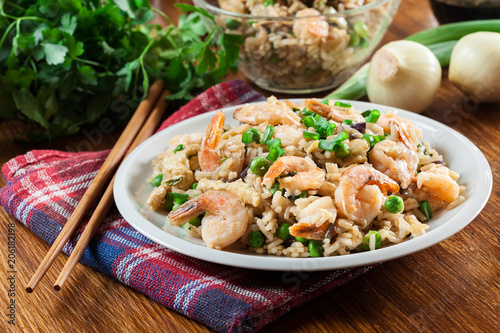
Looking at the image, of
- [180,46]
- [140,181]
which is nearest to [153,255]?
[140,181]

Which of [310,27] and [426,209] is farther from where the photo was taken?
[310,27]

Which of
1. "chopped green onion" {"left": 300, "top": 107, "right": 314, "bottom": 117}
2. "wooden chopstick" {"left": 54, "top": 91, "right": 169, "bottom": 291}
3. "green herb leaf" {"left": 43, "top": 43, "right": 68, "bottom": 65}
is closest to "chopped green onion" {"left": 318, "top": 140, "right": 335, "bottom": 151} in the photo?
"chopped green onion" {"left": 300, "top": 107, "right": 314, "bottom": 117}

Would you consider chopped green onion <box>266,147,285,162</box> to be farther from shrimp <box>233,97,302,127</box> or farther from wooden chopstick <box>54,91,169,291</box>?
wooden chopstick <box>54,91,169,291</box>

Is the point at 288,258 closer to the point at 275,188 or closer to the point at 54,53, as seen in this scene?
the point at 275,188

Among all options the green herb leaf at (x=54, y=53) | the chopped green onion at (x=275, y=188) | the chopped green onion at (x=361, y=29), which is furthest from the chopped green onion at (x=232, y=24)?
the chopped green onion at (x=275, y=188)

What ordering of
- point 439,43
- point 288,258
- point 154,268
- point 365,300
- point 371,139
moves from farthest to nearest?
point 439,43
point 371,139
point 154,268
point 365,300
point 288,258

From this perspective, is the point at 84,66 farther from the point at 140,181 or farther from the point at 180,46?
the point at 140,181

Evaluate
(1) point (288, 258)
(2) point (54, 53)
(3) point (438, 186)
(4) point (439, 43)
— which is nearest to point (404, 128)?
(3) point (438, 186)
